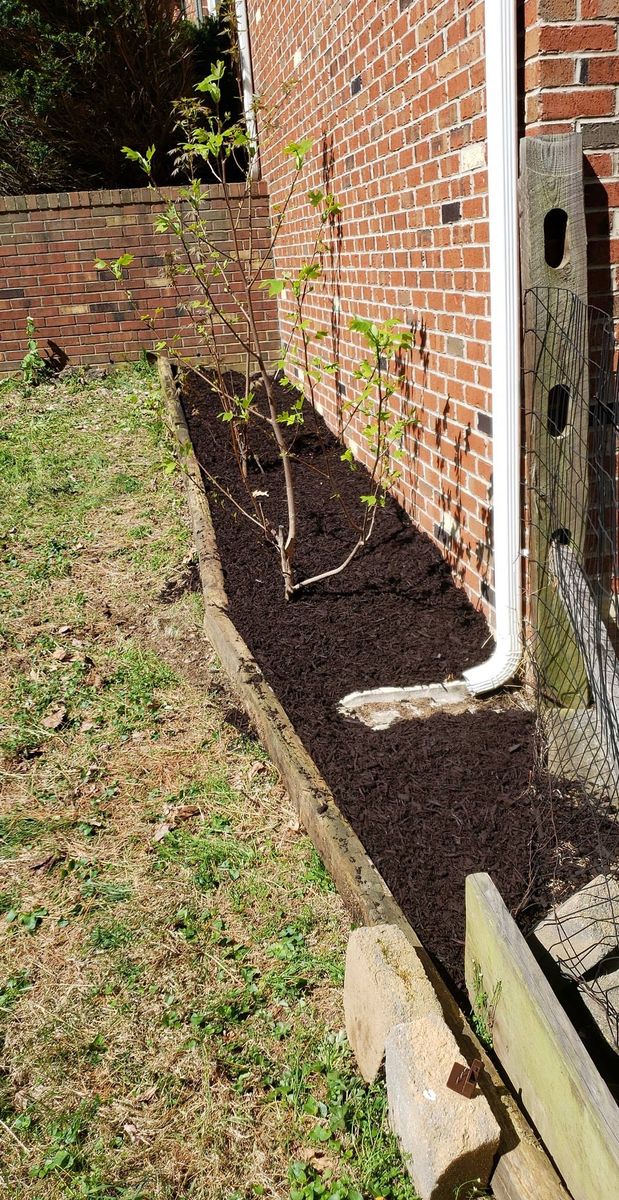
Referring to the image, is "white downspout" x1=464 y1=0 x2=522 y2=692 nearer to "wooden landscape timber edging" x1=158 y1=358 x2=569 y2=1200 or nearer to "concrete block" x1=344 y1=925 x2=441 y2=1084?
"wooden landscape timber edging" x1=158 y1=358 x2=569 y2=1200

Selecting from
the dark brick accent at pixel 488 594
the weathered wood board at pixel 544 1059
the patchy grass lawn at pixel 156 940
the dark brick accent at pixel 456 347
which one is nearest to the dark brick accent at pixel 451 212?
the dark brick accent at pixel 456 347

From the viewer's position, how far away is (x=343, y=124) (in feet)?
18.1

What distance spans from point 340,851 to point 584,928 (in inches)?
27.9

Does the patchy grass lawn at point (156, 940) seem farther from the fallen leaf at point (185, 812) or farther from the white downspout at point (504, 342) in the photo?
the white downspout at point (504, 342)

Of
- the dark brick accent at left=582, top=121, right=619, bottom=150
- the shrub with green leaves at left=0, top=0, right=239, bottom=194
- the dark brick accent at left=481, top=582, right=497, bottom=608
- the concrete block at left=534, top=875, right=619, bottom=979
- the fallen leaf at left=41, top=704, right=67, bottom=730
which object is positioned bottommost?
the fallen leaf at left=41, top=704, right=67, bottom=730

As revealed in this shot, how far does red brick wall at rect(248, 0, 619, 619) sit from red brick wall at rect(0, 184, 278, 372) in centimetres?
312

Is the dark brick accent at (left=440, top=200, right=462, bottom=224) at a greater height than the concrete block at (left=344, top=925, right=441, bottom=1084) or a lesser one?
greater

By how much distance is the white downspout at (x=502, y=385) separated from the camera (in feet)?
9.68

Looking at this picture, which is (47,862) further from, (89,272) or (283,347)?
(89,272)

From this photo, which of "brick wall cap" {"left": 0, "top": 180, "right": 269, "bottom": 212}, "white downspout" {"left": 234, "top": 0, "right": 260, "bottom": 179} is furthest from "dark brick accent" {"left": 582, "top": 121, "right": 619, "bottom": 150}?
"white downspout" {"left": 234, "top": 0, "right": 260, "bottom": 179}

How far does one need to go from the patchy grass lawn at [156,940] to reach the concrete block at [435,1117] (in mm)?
131

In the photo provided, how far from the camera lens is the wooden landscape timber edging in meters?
1.80

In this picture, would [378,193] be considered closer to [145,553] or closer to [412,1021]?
[145,553]

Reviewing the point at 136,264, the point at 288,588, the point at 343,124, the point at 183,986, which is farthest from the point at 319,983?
the point at 136,264
